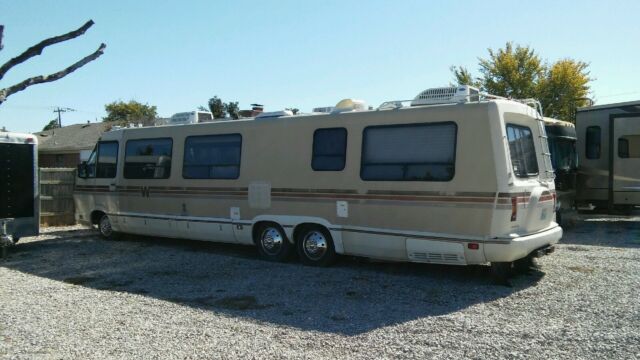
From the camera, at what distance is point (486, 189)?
7.30 meters

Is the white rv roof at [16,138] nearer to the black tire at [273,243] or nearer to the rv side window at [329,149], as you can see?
the black tire at [273,243]

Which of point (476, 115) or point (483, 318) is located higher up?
point (476, 115)

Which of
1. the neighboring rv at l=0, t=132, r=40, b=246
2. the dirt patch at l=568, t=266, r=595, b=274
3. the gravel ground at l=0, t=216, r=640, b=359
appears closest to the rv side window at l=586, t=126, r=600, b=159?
the gravel ground at l=0, t=216, r=640, b=359

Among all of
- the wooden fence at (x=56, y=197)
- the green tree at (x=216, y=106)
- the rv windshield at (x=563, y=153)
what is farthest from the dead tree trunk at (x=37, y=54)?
the green tree at (x=216, y=106)

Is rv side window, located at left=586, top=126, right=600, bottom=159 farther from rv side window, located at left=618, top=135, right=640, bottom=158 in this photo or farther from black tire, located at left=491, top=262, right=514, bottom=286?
A: black tire, located at left=491, top=262, right=514, bottom=286

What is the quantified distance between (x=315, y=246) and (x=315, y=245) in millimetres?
17

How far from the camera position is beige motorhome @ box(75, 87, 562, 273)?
7395 mm

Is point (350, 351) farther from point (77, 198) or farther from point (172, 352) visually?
point (77, 198)

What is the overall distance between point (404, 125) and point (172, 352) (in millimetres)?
4643

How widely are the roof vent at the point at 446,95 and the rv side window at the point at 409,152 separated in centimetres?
38

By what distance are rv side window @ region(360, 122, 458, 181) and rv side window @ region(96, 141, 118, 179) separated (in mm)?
6358

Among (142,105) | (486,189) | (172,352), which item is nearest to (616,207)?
(486,189)

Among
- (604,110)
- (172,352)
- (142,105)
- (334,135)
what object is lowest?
(172,352)

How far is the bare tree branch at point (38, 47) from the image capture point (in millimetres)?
5959
